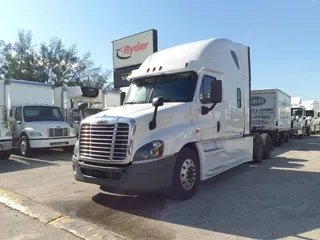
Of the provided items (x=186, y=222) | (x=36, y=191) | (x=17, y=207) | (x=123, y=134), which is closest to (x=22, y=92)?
(x=36, y=191)

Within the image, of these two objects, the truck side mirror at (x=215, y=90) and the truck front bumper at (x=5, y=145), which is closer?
the truck side mirror at (x=215, y=90)

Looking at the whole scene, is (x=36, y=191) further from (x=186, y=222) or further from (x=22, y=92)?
(x=22, y=92)

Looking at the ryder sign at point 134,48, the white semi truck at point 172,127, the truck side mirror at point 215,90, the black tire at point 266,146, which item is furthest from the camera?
the ryder sign at point 134,48

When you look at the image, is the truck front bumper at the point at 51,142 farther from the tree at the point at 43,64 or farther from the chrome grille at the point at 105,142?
the tree at the point at 43,64

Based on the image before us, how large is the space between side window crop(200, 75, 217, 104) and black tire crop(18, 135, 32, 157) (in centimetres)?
893

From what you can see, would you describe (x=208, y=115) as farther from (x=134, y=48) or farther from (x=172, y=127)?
(x=134, y=48)

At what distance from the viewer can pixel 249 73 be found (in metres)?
9.15

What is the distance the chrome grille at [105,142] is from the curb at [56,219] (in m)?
1.13

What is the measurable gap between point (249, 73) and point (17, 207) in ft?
23.1

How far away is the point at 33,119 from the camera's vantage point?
44.1 ft

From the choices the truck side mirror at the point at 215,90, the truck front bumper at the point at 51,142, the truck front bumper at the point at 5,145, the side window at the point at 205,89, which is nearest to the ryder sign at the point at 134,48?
the truck front bumper at the point at 51,142

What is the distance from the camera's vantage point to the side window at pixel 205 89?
6.44 metres

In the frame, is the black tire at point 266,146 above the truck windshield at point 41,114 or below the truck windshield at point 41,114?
below

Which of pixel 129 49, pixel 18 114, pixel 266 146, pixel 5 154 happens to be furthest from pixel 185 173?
pixel 129 49
